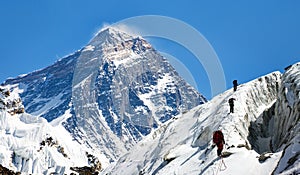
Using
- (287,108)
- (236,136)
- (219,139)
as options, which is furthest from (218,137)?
(287,108)

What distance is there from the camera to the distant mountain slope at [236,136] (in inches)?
1256

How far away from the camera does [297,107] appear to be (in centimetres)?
3769

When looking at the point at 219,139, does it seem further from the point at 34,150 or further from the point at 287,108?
the point at 34,150

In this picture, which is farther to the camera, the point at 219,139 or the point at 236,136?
the point at 236,136

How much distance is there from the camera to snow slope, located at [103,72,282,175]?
32366 millimetres

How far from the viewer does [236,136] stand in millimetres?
38188

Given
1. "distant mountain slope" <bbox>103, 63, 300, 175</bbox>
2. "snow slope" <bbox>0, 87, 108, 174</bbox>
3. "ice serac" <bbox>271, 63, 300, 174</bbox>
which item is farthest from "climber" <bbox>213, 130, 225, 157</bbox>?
"snow slope" <bbox>0, 87, 108, 174</bbox>

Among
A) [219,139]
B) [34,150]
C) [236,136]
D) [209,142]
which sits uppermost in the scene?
[34,150]

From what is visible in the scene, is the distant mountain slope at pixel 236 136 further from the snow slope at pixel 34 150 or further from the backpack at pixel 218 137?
the snow slope at pixel 34 150

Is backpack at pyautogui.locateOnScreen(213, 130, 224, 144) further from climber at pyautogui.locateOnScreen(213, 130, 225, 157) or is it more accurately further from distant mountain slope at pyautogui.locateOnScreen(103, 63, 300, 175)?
distant mountain slope at pyautogui.locateOnScreen(103, 63, 300, 175)

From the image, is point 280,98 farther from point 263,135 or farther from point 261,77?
point 261,77

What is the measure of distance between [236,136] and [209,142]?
201 centimetres

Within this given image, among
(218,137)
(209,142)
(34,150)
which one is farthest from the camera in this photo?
(34,150)

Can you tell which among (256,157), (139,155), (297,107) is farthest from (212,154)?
(139,155)
